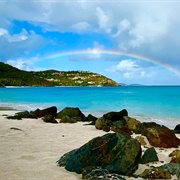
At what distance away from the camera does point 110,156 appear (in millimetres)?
6965

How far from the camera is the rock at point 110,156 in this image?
22.4 feet

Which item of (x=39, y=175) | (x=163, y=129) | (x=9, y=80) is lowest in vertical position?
(x=39, y=175)

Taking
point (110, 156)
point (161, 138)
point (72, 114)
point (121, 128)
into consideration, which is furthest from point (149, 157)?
point (72, 114)

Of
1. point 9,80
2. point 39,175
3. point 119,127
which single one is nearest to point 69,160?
point 39,175

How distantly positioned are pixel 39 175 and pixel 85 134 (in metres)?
7.28

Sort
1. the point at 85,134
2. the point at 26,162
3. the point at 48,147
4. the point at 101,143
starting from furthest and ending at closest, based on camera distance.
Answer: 1. the point at 85,134
2. the point at 48,147
3. the point at 26,162
4. the point at 101,143

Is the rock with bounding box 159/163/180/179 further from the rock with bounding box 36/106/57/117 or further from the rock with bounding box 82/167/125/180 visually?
the rock with bounding box 36/106/57/117

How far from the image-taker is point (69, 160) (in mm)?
7445

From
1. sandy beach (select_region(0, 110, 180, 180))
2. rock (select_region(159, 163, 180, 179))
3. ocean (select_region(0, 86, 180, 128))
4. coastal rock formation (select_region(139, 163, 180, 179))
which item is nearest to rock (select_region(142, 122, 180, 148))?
sandy beach (select_region(0, 110, 180, 180))

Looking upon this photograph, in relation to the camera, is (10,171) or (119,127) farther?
(119,127)

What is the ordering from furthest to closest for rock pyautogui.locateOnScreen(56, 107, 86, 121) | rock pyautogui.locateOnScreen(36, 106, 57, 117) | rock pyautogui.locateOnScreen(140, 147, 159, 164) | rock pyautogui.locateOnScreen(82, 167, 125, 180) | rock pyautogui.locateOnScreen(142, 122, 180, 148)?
rock pyautogui.locateOnScreen(36, 106, 57, 117), rock pyautogui.locateOnScreen(56, 107, 86, 121), rock pyautogui.locateOnScreen(142, 122, 180, 148), rock pyautogui.locateOnScreen(140, 147, 159, 164), rock pyautogui.locateOnScreen(82, 167, 125, 180)

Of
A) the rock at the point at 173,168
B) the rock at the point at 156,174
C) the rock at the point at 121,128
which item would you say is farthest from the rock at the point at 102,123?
the rock at the point at 156,174

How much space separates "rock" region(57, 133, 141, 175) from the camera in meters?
6.82

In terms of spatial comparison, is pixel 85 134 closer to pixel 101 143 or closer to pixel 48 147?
pixel 48 147
